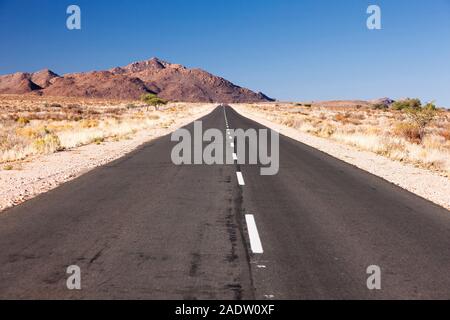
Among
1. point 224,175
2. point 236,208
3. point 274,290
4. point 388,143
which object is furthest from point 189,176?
point 388,143

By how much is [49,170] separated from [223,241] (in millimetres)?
8269

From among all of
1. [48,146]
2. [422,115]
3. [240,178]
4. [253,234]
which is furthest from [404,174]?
[422,115]

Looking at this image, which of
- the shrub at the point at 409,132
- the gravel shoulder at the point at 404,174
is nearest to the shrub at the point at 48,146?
the gravel shoulder at the point at 404,174

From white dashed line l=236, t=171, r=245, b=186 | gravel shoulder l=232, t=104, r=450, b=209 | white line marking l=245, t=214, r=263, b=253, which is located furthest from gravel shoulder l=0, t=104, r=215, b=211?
gravel shoulder l=232, t=104, r=450, b=209

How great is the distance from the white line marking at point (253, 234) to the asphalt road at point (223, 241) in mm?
26

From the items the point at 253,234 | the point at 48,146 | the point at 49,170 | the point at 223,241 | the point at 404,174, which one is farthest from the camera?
the point at 48,146

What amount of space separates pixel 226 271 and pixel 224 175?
707cm

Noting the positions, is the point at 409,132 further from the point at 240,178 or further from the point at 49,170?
the point at 49,170

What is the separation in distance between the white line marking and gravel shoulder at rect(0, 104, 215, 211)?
14.8ft

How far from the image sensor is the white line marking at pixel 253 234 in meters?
5.88

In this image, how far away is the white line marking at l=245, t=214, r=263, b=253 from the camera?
5.88m

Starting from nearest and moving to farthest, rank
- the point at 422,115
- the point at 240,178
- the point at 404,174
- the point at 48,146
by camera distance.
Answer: the point at 240,178, the point at 404,174, the point at 48,146, the point at 422,115

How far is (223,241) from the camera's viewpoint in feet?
20.2

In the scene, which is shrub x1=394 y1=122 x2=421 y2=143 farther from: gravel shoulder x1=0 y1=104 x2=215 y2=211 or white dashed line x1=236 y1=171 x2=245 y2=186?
white dashed line x1=236 y1=171 x2=245 y2=186
